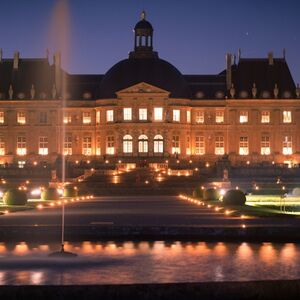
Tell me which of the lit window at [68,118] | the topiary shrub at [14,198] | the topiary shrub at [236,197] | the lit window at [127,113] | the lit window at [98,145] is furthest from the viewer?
the lit window at [68,118]

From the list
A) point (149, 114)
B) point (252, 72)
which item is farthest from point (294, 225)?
point (252, 72)

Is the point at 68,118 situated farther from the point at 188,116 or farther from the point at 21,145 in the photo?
the point at 188,116

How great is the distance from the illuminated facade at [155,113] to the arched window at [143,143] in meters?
0.11

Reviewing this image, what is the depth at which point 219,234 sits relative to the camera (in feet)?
85.4

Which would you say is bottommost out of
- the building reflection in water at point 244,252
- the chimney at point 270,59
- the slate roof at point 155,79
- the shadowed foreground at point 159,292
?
the shadowed foreground at point 159,292

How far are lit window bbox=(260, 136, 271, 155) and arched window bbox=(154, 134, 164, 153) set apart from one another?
36.2 ft

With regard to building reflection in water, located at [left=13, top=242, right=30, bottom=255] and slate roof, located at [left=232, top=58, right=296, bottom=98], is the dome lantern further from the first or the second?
building reflection in water, located at [left=13, top=242, right=30, bottom=255]

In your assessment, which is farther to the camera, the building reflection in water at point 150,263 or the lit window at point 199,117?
the lit window at point 199,117

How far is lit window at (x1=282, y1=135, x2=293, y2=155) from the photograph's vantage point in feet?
306

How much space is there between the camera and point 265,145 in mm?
93875

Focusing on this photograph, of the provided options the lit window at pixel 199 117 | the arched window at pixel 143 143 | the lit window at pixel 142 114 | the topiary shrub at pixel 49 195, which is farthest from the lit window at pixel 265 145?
the topiary shrub at pixel 49 195

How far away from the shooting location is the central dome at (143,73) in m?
91.8

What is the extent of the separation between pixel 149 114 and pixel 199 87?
323 inches

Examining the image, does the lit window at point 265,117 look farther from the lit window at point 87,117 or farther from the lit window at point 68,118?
the lit window at point 68,118
